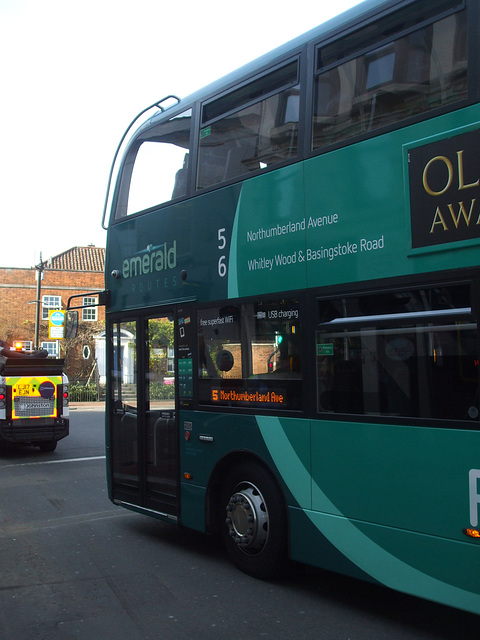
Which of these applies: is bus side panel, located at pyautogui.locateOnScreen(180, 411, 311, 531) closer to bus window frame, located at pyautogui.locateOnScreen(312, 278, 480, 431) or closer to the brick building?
bus window frame, located at pyautogui.locateOnScreen(312, 278, 480, 431)

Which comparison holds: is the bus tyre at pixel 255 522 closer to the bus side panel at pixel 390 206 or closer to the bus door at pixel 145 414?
the bus door at pixel 145 414

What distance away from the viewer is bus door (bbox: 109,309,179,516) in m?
7.06

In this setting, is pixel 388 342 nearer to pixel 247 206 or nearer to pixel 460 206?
pixel 460 206

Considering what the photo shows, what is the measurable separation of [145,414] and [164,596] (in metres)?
2.38

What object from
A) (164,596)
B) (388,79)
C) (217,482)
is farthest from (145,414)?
(388,79)

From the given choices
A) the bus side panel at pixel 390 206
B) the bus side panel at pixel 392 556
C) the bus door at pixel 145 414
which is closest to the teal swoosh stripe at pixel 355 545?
A: the bus side panel at pixel 392 556

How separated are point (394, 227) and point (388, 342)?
2.59ft

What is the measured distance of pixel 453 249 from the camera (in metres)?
4.33

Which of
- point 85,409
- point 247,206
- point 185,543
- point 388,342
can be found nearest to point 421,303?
point 388,342

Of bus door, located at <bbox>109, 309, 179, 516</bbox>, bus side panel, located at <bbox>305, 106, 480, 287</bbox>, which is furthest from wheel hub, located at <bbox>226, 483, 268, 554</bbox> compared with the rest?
bus side panel, located at <bbox>305, 106, 480, 287</bbox>

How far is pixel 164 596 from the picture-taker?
18.0ft

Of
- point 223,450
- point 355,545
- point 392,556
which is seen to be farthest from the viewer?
point 223,450

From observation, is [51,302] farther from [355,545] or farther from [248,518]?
[355,545]

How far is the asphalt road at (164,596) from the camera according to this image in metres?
4.73
